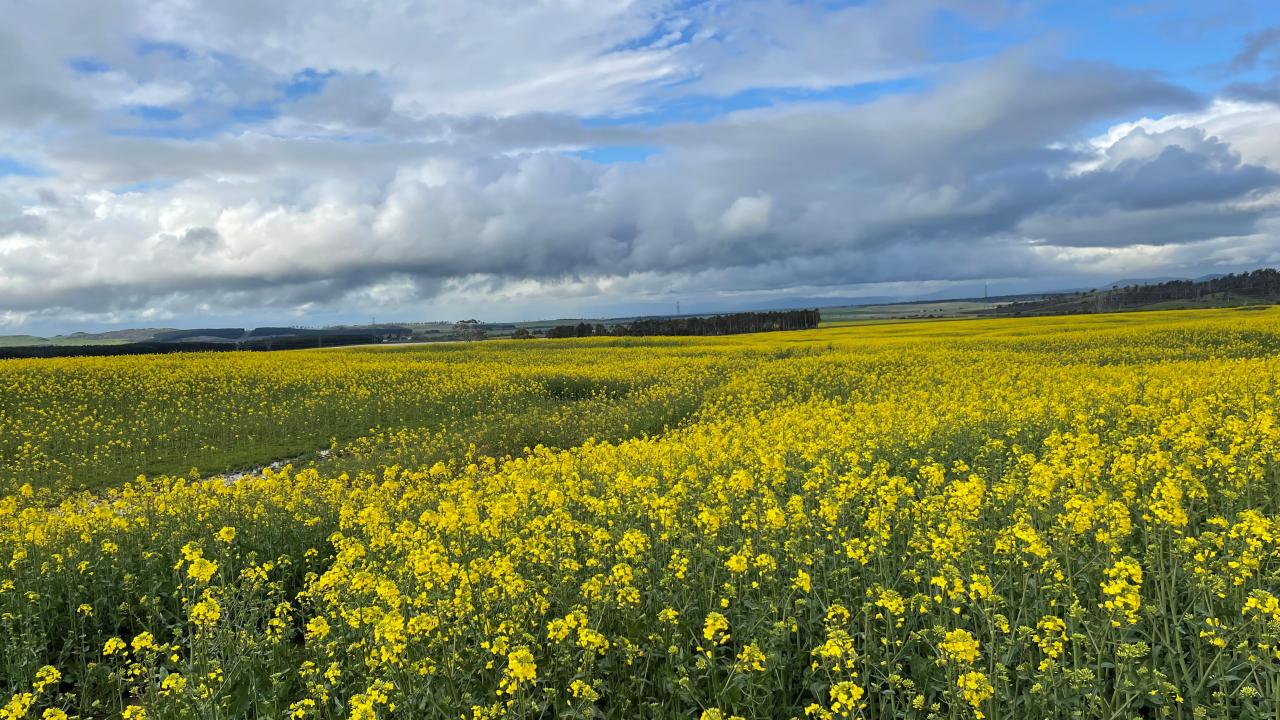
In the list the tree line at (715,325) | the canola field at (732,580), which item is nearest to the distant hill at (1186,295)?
the tree line at (715,325)

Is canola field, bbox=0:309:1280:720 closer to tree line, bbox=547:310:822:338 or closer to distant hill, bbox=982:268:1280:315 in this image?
tree line, bbox=547:310:822:338

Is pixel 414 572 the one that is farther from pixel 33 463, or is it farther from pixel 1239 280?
pixel 1239 280

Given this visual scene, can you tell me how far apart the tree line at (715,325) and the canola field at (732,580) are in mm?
76711

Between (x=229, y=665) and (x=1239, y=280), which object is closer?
(x=229, y=665)

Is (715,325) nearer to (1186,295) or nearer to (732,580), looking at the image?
(1186,295)

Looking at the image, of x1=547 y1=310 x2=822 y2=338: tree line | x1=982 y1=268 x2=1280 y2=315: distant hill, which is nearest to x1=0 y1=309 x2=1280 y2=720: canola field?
x1=547 y1=310 x2=822 y2=338: tree line

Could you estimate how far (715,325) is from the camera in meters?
102

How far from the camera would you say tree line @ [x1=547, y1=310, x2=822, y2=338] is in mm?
91562

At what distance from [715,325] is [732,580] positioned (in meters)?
97.5

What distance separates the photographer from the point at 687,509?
305 inches

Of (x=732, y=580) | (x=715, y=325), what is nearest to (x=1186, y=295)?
(x=715, y=325)

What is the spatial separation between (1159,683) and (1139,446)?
22.1ft

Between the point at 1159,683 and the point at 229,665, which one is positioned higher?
the point at 1159,683

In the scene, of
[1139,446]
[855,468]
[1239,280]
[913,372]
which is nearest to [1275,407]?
[1139,446]
